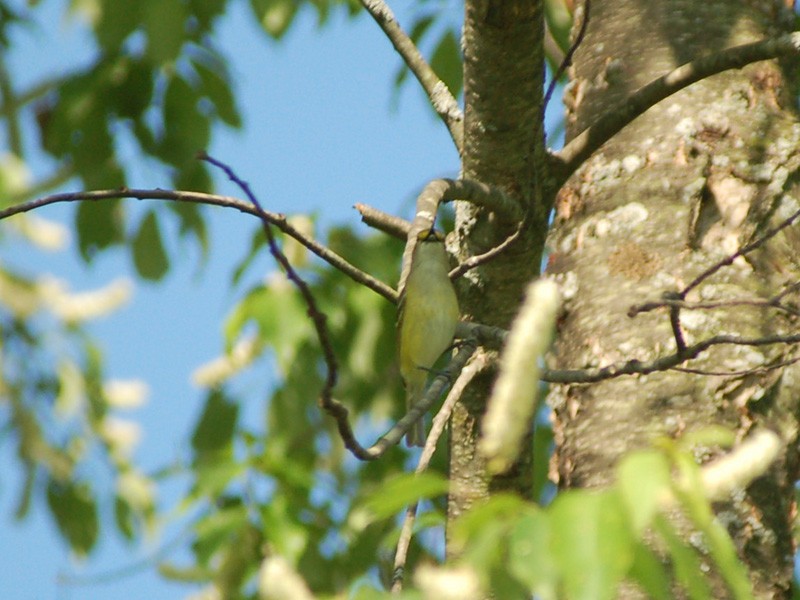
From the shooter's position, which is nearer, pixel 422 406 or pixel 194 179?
pixel 422 406

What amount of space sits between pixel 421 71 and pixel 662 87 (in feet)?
2.35

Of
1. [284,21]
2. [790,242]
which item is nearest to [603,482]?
[790,242]

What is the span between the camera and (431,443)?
90.1 inches

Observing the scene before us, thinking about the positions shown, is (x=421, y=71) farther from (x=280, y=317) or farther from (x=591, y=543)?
(x=591, y=543)

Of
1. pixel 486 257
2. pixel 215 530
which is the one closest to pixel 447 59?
pixel 486 257

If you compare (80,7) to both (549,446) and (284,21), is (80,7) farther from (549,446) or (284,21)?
(549,446)

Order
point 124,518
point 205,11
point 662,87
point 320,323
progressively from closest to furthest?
point 320,323, point 662,87, point 205,11, point 124,518

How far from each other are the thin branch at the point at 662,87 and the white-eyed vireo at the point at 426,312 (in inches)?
56.9

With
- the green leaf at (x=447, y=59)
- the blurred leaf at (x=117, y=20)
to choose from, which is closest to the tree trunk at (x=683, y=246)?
the green leaf at (x=447, y=59)

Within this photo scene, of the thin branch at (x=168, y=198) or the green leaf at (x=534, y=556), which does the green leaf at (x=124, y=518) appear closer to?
the thin branch at (x=168, y=198)

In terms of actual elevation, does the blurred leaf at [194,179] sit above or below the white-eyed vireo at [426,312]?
above

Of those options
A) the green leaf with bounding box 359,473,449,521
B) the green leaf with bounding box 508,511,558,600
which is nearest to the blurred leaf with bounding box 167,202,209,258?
the green leaf with bounding box 359,473,449,521

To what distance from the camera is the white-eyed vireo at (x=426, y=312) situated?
163 inches

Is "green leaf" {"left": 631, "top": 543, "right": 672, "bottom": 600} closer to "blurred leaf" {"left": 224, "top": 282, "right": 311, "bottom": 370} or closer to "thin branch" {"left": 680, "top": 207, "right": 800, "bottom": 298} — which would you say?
"thin branch" {"left": 680, "top": 207, "right": 800, "bottom": 298}
